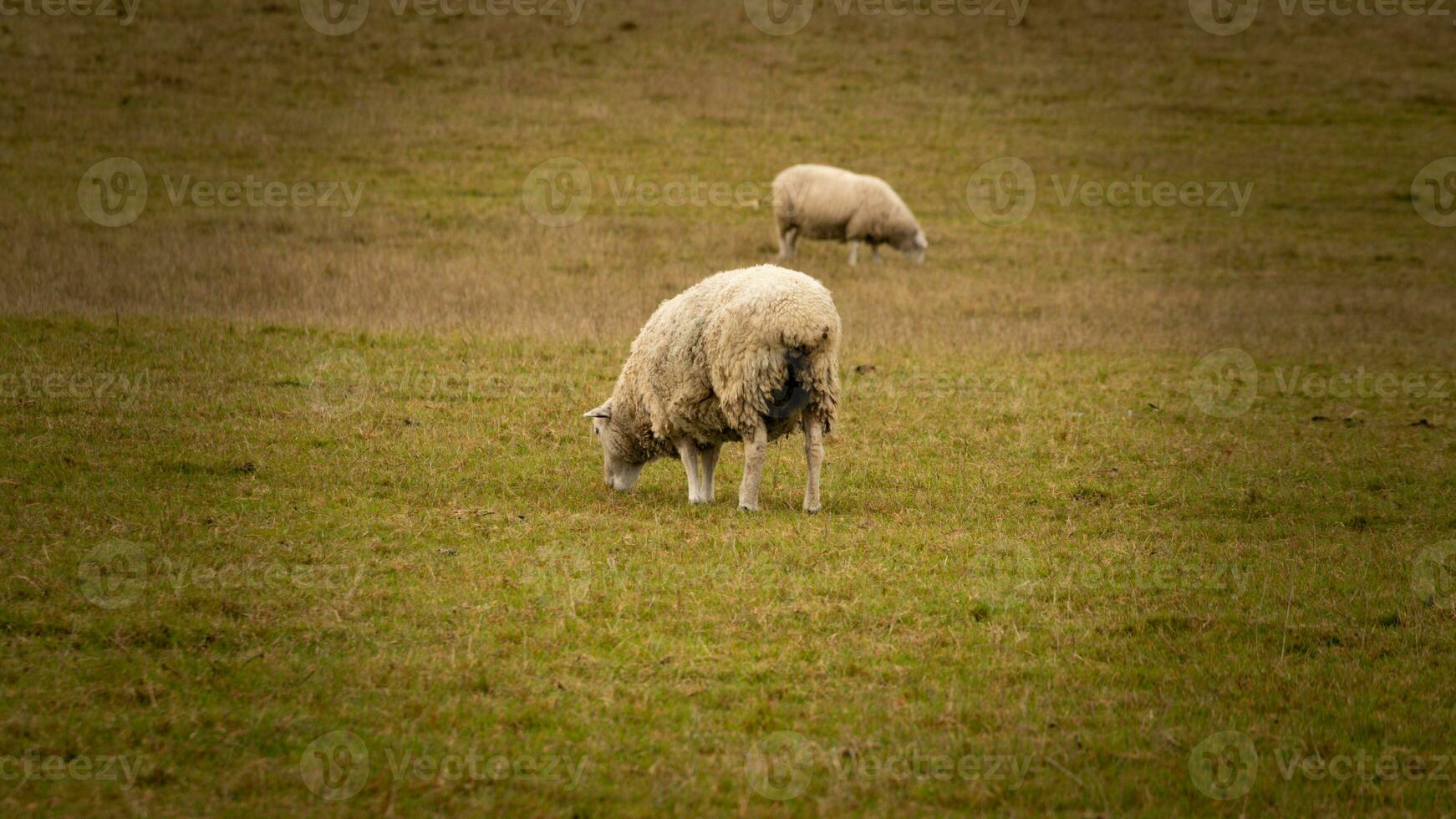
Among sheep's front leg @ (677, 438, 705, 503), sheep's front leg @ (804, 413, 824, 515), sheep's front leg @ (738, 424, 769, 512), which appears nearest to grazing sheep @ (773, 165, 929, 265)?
sheep's front leg @ (677, 438, 705, 503)

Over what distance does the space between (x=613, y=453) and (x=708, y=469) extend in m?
0.91

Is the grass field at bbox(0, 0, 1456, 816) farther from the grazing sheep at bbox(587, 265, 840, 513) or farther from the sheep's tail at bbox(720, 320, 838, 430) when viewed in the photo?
the sheep's tail at bbox(720, 320, 838, 430)

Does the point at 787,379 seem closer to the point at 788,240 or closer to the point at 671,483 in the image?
the point at 671,483

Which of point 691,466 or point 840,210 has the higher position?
point 840,210

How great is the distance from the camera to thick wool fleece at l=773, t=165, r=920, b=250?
86.7 feet

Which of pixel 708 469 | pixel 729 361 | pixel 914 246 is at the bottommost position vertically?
pixel 708 469

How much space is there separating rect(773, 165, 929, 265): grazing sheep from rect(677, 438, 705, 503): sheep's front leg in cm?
1595

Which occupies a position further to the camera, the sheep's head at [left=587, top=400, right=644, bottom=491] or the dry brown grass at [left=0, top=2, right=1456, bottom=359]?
the dry brown grass at [left=0, top=2, right=1456, bottom=359]

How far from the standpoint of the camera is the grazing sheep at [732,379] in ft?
32.0

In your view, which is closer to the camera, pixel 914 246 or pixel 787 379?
pixel 787 379

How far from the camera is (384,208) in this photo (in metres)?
27.0

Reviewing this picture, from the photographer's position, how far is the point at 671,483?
11.9 m

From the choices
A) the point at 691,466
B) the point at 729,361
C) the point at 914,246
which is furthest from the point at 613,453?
the point at 914,246

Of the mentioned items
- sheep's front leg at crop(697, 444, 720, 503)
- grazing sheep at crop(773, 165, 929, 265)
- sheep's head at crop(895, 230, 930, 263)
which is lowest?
sheep's front leg at crop(697, 444, 720, 503)
